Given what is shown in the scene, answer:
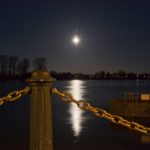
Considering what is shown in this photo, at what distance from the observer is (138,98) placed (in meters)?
39.9

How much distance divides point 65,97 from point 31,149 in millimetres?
794

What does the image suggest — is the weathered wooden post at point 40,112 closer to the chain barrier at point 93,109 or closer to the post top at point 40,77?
the post top at point 40,77

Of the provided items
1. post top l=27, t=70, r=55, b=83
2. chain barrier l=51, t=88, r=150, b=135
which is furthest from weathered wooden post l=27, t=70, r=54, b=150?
chain barrier l=51, t=88, r=150, b=135

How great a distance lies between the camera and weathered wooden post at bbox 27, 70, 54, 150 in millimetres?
4109

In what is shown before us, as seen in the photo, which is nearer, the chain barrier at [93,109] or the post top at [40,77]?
the post top at [40,77]

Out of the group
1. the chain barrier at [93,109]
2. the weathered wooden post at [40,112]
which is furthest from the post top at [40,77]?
the chain barrier at [93,109]

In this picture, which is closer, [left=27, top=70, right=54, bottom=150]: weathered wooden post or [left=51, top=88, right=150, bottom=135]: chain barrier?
[left=27, top=70, right=54, bottom=150]: weathered wooden post

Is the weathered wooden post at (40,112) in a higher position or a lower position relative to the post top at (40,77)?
lower

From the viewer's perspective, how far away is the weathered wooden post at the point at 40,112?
4.11 metres

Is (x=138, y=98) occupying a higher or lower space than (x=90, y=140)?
higher

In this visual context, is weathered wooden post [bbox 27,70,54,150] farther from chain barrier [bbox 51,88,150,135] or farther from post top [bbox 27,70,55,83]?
chain barrier [bbox 51,88,150,135]

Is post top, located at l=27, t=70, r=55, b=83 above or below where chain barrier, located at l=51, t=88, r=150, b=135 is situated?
above

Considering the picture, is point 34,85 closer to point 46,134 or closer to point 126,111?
point 46,134

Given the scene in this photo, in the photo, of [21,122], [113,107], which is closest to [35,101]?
[113,107]
